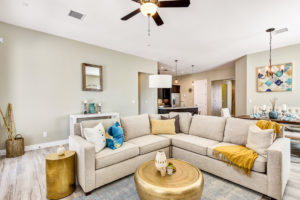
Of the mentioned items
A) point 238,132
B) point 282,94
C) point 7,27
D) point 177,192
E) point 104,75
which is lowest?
point 177,192

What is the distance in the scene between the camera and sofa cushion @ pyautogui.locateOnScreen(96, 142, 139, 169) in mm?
1956

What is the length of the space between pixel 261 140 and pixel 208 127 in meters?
0.93

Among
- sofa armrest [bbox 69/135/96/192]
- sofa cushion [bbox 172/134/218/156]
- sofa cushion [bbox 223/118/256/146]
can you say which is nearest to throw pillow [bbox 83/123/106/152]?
sofa armrest [bbox 69/135/96/192]

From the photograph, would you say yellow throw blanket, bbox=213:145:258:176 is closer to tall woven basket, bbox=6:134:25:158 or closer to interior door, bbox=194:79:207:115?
tall woven basket, bbox=6:134:25:158

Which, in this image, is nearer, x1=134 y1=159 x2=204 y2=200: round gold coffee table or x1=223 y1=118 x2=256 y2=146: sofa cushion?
x1=134 y1=159 x2=204 y2=200: round gold coffee table

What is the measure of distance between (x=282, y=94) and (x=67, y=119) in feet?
21.4

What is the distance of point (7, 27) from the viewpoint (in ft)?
10.6

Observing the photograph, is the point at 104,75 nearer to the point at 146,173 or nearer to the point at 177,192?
the point at 146,173

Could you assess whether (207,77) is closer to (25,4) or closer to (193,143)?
(193,143)

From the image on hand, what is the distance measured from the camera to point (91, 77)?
4.41 metres

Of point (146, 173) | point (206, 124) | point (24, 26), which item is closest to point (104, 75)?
point (24, 26)

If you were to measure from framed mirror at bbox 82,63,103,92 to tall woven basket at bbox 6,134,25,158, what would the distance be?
186 centimetres

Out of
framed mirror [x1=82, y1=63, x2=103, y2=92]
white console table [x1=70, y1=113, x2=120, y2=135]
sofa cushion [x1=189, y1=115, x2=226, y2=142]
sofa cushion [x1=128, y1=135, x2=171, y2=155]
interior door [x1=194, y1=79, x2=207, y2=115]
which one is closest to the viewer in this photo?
sofa cushion [x1=128, y1=135, x2=171, y2=155]

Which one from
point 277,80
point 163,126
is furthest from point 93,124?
point 277,80
